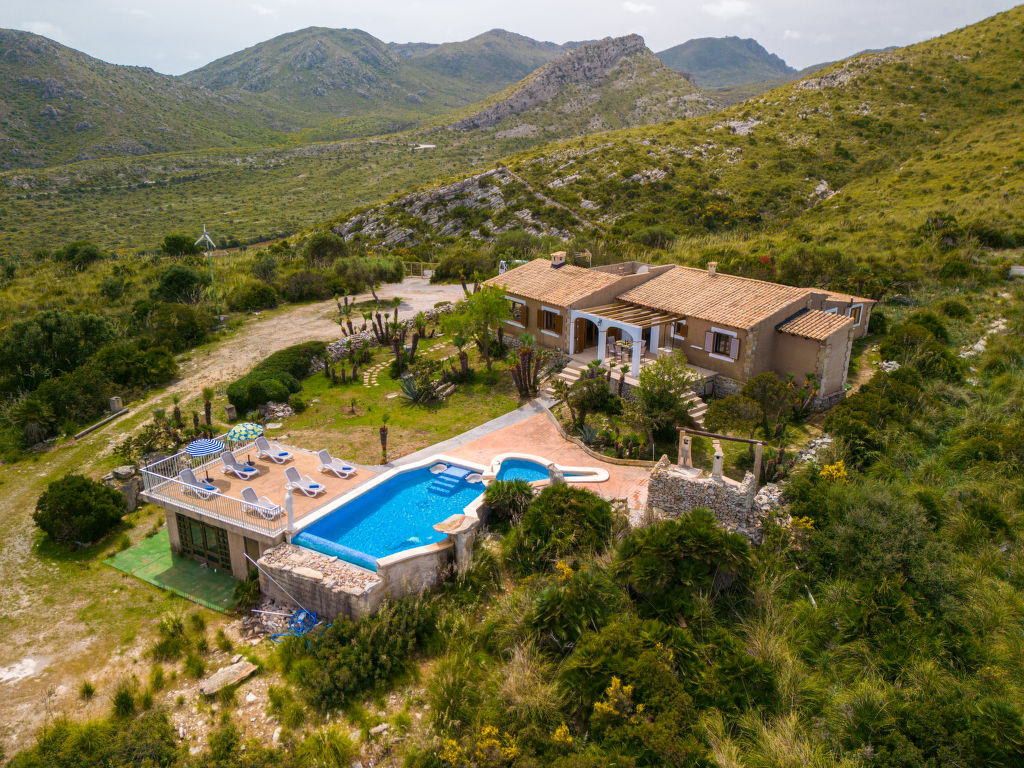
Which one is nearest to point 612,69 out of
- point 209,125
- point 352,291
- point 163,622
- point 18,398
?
point 209,125

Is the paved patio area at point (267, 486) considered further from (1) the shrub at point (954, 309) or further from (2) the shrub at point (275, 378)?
(1) the shrub at point (954, 309)

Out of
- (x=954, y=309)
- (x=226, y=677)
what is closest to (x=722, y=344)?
(x=954, y=309)

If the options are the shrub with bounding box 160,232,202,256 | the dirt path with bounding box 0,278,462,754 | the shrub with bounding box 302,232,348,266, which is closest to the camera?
the dirt path with bounding box 0,278,462,754

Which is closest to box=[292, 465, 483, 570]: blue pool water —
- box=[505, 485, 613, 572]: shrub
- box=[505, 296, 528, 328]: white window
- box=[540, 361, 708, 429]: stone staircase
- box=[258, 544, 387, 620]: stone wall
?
box=[258, 544, 387, 620]: stone wall

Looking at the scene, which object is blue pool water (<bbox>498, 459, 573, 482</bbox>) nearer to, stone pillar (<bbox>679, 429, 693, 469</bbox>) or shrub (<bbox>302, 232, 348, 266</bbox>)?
stone pillar (<bbox>679, 429, 693, 469</bbox>)

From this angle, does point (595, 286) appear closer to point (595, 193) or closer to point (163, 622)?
point (163, 622)

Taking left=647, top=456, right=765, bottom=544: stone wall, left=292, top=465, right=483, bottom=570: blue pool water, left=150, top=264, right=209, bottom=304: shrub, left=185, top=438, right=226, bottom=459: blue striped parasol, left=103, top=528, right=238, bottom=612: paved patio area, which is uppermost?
left=150, top=264, right=209, bottom=304: shrub
